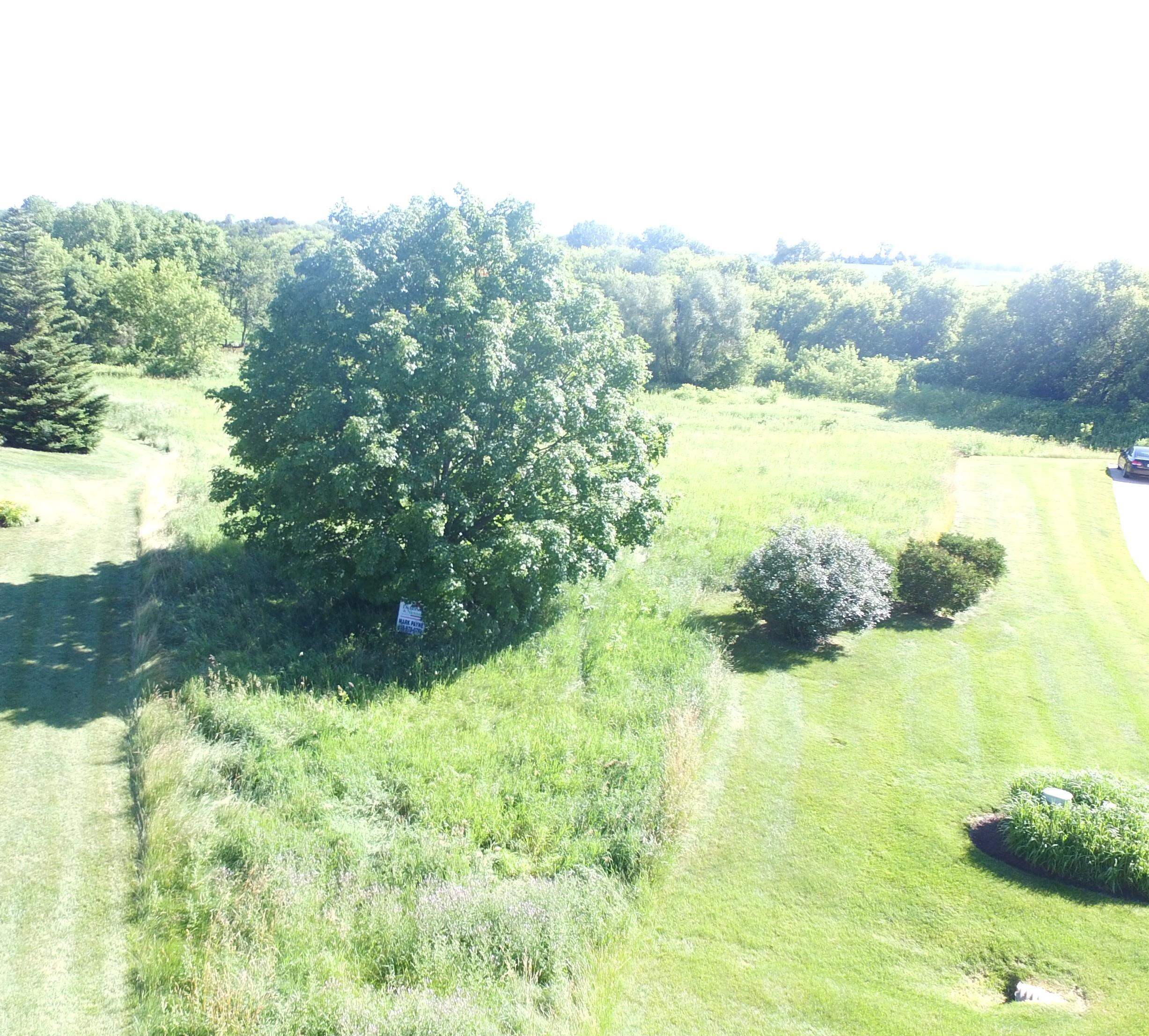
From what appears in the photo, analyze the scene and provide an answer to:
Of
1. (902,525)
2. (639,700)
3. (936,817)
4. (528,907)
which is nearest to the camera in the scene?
(528,907)

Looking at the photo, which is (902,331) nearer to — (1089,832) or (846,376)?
(846,376)

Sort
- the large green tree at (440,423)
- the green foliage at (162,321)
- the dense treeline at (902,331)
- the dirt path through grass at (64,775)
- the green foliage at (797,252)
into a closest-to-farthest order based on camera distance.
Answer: the dirt path through grass at (64,775), the large green tree at (440,423), the dense treeline at (902,331), the green foliage at (162,321), the green foliage at (797,252)

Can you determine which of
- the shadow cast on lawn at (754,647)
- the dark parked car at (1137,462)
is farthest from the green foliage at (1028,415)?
the shadow cast on lawn at (754,647)

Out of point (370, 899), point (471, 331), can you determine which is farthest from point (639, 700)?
point (471, 331)

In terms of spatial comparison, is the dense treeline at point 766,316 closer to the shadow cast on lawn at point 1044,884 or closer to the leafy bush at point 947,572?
the leafy bush at point 947,572

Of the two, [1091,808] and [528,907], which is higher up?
[1091,808]

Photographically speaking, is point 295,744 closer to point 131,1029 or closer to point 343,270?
point 131,1029

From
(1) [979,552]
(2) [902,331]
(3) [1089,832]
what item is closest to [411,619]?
(3) [1089,832]
